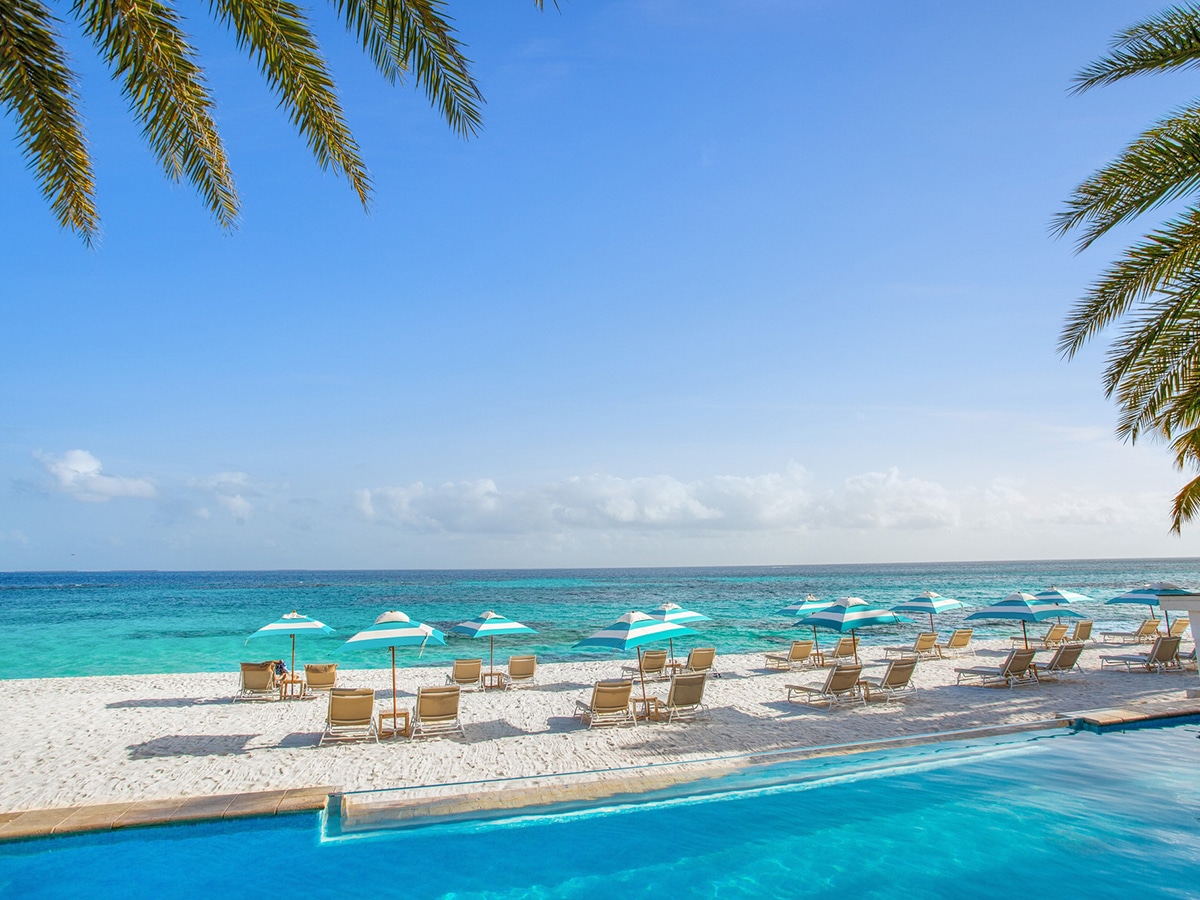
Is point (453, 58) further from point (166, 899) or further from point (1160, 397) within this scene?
point (1160, 397)

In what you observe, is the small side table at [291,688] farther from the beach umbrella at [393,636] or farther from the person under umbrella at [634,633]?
the person under umbrella at [634,633]

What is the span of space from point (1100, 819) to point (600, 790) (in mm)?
5169

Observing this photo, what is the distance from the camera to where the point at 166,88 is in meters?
4.49

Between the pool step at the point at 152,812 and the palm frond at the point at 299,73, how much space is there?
5948 mm

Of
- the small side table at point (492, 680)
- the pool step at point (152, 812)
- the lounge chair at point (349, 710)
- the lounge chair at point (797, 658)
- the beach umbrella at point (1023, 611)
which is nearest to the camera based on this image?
the pool step at point (152, 812)

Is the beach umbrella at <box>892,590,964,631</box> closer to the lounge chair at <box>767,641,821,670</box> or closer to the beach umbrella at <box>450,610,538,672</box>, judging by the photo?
the lounge chair at <box>767,641,821,670</box>

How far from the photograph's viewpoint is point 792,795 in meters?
7.61

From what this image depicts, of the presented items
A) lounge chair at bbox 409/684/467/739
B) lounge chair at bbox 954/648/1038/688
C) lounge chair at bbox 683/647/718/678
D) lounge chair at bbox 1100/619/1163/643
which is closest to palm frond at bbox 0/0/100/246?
lounge chair at bbox 409/684/467/739

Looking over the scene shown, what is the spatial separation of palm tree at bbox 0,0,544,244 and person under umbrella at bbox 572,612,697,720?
8105 mm

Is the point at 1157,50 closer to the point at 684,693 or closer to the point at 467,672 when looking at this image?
the point at 684,693

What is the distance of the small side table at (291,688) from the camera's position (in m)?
13.1

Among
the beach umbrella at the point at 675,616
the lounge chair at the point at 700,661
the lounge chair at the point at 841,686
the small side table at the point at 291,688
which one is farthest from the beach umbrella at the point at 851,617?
the small side table at the point at 291,688

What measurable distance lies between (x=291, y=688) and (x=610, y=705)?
282 inches

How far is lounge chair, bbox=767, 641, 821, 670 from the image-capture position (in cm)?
1664
